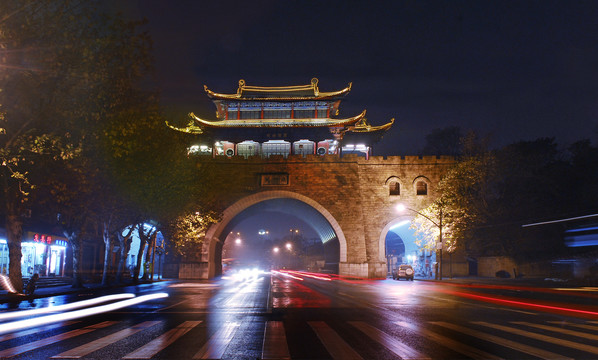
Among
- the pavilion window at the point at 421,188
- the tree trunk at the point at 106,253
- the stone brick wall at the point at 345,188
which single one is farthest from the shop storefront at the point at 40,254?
the pavilion window at the point at 421,188

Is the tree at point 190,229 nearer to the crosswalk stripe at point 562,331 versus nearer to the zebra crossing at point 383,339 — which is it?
the zebra crossing at point 383,339

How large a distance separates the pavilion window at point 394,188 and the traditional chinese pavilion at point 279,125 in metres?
5.84

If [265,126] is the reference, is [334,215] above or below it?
below

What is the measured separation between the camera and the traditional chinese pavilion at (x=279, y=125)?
154ft

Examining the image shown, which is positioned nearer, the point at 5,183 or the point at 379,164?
the point at 5,183

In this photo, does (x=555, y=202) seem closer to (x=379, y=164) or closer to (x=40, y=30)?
(x=379, y=164)

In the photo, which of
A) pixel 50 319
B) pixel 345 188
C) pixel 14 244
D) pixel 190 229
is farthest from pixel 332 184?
pixel 50 319

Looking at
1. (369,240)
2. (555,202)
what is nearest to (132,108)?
(369,240)

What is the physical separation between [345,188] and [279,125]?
9432 millimetres

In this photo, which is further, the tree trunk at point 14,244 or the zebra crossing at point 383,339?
the tree trunk at point 14,244

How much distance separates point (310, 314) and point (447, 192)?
29.9 meters

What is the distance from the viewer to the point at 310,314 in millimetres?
12453

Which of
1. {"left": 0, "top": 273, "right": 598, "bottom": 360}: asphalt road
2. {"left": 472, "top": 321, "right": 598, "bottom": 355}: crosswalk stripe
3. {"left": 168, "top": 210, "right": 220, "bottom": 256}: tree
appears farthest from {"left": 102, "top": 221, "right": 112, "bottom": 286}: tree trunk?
{"left": 472, "top": 321, "right": 598, "bottom": 355}: crosswalk stripe

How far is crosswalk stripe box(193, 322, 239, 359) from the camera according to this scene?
664cm
